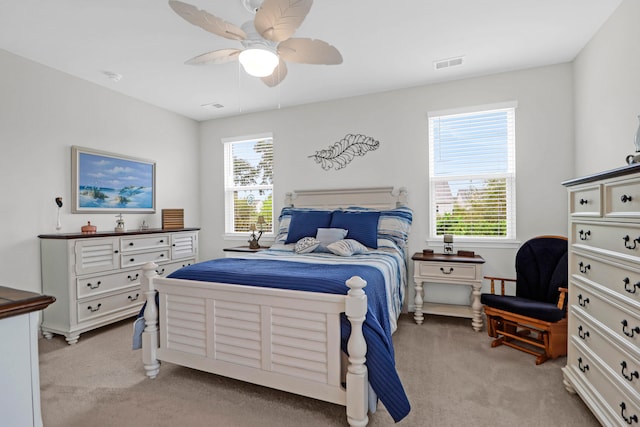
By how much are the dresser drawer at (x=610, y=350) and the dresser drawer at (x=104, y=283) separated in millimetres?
3849

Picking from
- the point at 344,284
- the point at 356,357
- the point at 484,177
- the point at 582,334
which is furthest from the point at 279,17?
the point at 484,177

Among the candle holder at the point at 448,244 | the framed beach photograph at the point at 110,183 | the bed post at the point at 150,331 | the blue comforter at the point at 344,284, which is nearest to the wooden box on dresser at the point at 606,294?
the blue comforter at the point at 344,284

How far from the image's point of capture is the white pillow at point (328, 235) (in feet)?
10.3

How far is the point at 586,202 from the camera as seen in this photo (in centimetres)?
A: 174

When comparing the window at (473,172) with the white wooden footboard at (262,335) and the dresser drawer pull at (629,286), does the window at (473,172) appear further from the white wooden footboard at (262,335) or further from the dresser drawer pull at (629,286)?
the white wooden footboard at (262,335)

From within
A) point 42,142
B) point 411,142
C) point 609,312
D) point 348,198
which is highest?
point 411,142

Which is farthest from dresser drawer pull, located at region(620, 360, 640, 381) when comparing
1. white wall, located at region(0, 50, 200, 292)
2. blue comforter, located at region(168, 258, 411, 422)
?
white wall, located at region(0, 50, 200, 292)

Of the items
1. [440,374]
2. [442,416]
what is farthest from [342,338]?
[440,374]

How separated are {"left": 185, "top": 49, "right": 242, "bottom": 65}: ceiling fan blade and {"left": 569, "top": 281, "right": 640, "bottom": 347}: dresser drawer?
8.20 feet

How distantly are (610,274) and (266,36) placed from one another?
7.22ft

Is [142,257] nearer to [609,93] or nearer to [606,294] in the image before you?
[606,294]

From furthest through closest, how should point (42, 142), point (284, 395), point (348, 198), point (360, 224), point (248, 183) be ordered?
point (248, 183)
point (348, 198)
point (360, 224)
point (42, 142)
point (284, 395)

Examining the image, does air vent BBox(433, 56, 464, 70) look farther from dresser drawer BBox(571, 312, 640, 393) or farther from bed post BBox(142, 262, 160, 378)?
bed post BBox(142, 262, 160, 378)

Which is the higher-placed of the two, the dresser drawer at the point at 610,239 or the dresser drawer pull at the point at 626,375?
the dresser drawer at the point at 610,239
